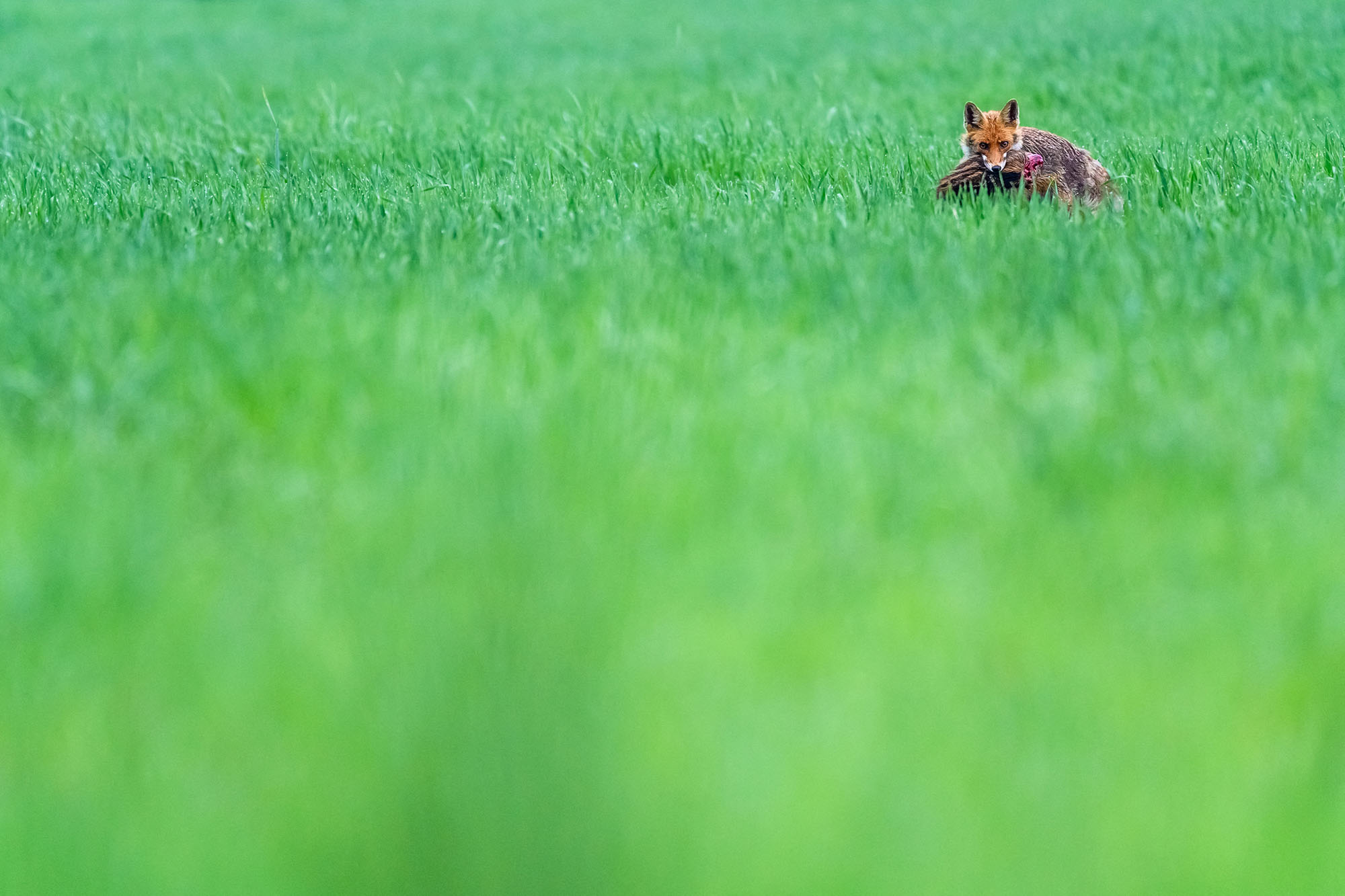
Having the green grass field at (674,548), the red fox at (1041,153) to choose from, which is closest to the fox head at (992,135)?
the red fox at (1041,153)

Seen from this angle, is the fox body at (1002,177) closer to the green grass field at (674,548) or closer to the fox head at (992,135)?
the fox head at (992,135)

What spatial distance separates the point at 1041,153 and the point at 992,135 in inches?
10.1

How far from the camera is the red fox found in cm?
605

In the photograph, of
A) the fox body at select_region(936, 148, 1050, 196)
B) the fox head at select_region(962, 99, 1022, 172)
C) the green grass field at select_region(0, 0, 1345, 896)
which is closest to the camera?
the green grass field at select_region(0, 0, 1345, 896)

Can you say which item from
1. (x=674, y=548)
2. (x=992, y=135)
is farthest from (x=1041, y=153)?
(x=674, y=548)

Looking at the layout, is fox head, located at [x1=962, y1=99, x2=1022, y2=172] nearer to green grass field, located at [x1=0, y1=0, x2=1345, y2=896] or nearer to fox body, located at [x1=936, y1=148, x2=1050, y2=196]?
fox body, located at [x1=936, y1=148, x2=1050, y2=196]

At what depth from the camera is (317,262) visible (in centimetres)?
457

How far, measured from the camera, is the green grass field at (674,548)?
Result: 209 cm

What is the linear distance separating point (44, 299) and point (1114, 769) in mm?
3264

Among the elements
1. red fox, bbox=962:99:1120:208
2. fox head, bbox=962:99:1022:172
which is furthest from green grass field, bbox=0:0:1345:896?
fox head, bbox=962:99:1022:172

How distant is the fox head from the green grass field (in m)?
0.64

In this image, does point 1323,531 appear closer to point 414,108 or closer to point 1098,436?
point 1098,436

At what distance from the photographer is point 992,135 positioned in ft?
20.1

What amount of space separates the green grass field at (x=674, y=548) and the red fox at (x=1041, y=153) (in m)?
0.53
